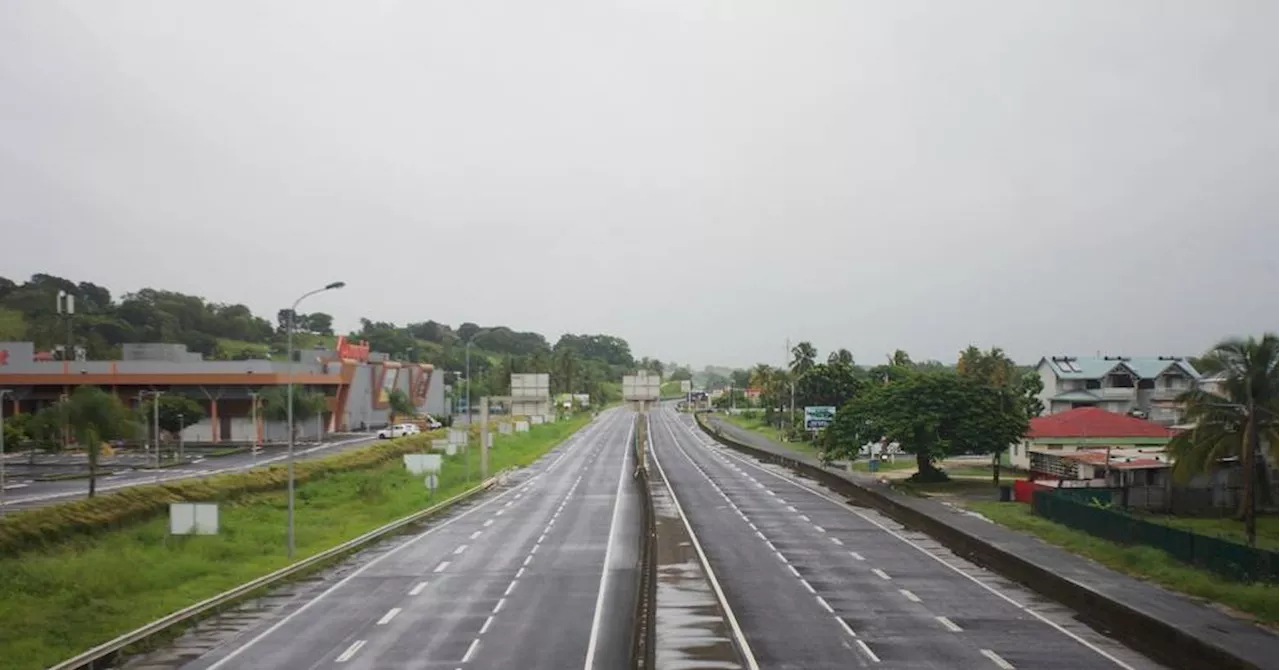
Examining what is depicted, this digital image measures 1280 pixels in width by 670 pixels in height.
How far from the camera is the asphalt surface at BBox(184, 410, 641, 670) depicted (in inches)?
913

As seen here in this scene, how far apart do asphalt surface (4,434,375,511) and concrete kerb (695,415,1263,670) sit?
37601 millimetres

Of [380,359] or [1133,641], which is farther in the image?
[380,359]

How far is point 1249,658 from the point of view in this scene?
2130 cm

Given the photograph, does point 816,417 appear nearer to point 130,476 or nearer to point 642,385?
point 642,385

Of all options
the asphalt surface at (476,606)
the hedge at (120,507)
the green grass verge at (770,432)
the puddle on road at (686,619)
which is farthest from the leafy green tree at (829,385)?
the puddle on road at (686,619)

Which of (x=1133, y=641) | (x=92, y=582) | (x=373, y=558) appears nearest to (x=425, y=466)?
(x=373, y=558)

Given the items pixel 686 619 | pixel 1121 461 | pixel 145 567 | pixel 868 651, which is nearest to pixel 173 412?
pixel 145 567

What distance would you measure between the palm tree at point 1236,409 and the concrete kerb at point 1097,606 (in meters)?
9.68

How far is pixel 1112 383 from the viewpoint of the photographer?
11156 cm

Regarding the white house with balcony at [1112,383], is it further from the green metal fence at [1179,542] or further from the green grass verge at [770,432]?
the green metal fence at [1179,542]

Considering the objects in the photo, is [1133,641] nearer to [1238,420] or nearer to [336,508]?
[1238,420]

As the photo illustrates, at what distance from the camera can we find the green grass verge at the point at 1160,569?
2705cm

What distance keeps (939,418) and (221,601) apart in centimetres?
4518

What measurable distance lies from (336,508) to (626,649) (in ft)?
124
